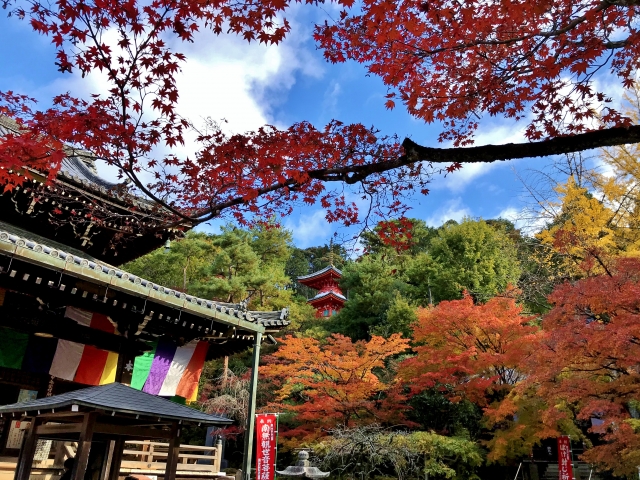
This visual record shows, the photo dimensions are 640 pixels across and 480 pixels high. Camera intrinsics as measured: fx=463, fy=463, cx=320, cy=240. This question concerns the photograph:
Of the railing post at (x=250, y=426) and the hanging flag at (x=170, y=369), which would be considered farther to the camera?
the hanging flag at (x=170, y=369)

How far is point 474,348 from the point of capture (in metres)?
13.5

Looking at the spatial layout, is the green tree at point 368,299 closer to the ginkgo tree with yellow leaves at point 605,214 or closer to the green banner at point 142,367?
the ginkgo tree with yellow leaves at point 605,214

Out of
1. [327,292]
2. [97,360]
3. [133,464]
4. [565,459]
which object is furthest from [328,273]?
[97,360]

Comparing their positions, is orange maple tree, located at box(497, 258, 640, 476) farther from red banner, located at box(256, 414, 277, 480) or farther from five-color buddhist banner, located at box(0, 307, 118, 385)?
five-color buddhist banner, located at box(0, 307, 118, 385)

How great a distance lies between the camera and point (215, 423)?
19.2ft

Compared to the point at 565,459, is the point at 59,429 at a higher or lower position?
higher

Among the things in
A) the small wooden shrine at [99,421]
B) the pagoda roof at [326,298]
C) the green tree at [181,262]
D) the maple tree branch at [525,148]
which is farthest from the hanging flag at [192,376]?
the pagoda roof at [326,298]

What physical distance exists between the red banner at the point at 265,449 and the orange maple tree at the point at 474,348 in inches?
215

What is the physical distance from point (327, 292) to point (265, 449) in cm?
2220

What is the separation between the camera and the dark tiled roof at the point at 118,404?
4.80 meters

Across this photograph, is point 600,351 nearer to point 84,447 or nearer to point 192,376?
point 192,376

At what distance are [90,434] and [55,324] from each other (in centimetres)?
246

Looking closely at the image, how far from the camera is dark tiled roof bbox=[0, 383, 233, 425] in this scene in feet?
15.8

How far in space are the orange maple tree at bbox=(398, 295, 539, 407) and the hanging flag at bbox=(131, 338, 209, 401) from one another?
791 cm
